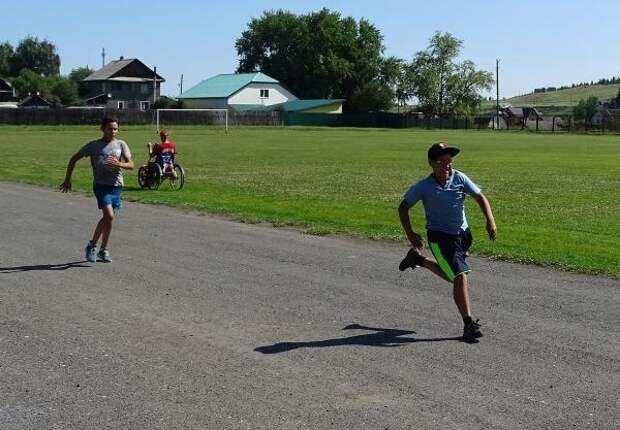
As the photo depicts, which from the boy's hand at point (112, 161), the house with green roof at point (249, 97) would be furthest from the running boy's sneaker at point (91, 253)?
the house with green roof at point (249, 97)

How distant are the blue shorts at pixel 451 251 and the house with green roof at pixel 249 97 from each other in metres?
117

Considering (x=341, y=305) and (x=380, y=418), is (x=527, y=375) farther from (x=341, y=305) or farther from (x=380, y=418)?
(x=341, y=305)

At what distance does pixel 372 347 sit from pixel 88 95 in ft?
487

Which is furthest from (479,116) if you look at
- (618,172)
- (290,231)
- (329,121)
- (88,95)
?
(290,231)


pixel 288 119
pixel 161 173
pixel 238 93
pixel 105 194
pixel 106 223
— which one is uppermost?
pixel 238 93

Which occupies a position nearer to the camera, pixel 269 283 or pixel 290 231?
pixel 269 283

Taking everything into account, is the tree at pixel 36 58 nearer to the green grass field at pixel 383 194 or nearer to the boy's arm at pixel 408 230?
the green grass field at pixel 383 194

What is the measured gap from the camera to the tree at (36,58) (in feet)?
633

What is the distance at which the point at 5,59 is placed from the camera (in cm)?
18825

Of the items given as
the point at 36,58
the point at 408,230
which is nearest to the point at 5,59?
the point at 36,58

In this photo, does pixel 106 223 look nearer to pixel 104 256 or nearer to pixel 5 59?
pixel 104 256

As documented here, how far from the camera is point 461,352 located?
704cm

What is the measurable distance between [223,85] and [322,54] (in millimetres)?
16685

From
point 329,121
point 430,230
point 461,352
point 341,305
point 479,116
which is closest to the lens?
point 461,352
